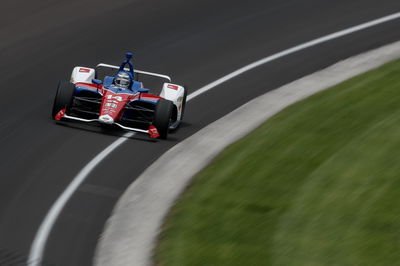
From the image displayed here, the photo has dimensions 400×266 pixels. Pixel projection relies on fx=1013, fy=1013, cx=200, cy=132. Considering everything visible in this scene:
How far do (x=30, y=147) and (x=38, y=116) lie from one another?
1.67m

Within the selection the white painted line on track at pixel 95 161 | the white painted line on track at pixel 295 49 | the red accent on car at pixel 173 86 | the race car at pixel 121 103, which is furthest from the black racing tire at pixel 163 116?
the white painted line on track at pixel 295 49

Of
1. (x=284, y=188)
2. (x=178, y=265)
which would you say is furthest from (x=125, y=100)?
(x=178, y=265)

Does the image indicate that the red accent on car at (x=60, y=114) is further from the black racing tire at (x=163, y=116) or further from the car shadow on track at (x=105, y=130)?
the black racing tire at (x=163, y=116)

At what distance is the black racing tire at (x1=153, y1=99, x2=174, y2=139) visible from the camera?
70.1ft

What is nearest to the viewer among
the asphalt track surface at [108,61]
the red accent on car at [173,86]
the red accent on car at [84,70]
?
the asphalt track surface at [108,61]

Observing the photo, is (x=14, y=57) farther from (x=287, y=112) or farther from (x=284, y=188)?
(x=284, y=188)

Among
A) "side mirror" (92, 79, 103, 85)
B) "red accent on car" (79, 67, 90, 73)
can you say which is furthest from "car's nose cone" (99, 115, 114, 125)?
"red accent on car" (79, 67, 90, 73)

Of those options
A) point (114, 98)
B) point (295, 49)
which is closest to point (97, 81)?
point (114, 98)

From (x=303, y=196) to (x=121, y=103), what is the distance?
5.35 meters

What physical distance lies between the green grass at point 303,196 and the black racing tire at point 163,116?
1.54 meters

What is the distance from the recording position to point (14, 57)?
25.3 meters

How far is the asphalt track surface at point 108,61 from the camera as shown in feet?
60.8

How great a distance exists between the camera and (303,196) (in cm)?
1797

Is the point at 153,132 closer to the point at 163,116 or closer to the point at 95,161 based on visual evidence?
the point at 163,116
